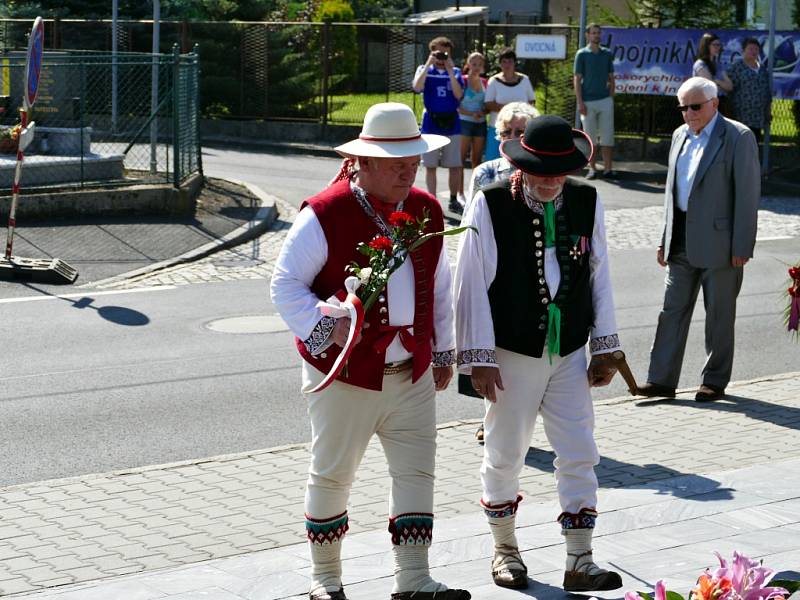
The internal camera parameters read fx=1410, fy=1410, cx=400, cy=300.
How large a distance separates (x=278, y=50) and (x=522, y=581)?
2117 cm

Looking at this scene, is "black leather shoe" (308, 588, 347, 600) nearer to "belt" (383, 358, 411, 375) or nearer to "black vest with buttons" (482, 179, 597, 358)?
"belt" (383, 358, 411, 375)

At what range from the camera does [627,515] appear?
669 centimetres

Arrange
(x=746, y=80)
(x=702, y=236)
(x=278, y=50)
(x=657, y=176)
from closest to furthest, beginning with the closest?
(x=702, y=236) < (x=746, y=80) < (x=657, y=176) < (x=278, y=50)

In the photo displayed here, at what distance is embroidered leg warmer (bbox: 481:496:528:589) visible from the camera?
571 cm

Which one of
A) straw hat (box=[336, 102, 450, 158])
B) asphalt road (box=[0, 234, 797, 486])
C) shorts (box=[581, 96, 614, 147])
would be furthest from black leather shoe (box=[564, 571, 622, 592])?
shorts (box=[581, 96, 614, 147])

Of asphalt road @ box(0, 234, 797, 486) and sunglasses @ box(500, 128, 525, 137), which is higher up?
sunglasses @ box(500, 128, 525, 137)

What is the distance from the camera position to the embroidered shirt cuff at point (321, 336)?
205 inches

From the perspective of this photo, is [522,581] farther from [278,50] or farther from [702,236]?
[278,50]

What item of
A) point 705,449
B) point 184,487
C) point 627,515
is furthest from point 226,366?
point 627,515

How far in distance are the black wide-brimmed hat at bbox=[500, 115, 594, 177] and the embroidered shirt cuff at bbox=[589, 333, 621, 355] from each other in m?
0.72

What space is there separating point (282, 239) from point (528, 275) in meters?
10.7

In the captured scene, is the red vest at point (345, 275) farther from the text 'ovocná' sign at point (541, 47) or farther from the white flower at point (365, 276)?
the text 'ovocná' sign at point (541, 47)

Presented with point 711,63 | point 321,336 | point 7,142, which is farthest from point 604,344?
point 711,63

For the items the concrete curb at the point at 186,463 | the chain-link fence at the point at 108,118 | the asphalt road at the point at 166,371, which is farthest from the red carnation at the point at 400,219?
the chain-link fence at the point at 108,118
